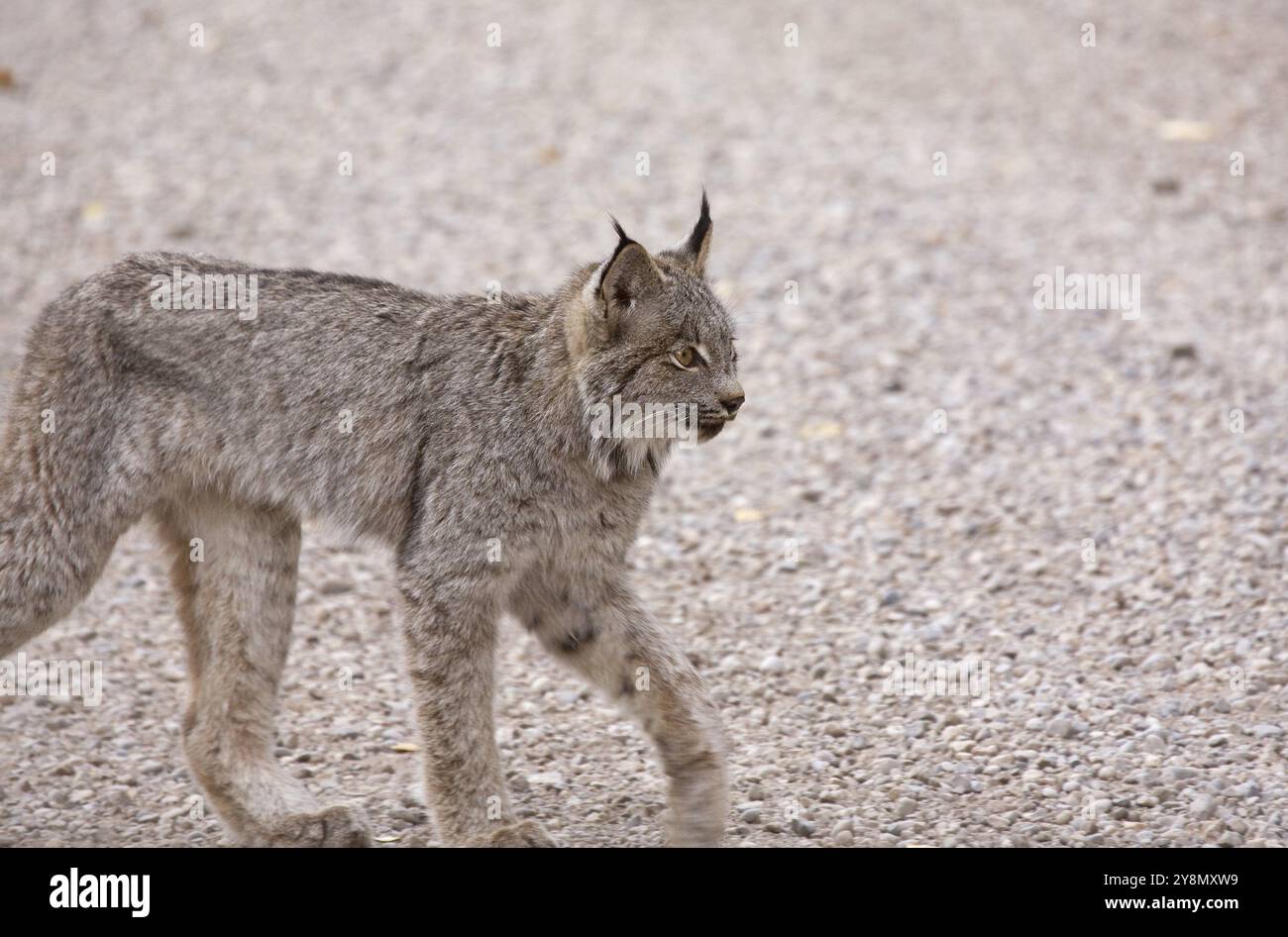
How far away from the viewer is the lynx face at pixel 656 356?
209 inches

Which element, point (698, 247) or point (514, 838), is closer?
point (514, 838)

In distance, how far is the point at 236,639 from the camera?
591 cm

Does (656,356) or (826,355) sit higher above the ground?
(826,355)

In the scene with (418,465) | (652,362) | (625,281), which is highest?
(625,281)

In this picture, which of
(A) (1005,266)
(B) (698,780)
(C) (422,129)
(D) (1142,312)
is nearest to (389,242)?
(C) (422,129)

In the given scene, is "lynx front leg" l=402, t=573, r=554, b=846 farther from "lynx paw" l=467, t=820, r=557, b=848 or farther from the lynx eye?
the lynx eye

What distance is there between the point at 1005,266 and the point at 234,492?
6594 mm

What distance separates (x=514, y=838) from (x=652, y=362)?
1640 mm

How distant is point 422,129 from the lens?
532 inches

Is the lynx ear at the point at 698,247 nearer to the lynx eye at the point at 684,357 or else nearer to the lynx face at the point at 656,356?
the lynx face at the point at 656,356

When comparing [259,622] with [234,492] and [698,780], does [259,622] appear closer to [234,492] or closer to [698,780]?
[234,492]

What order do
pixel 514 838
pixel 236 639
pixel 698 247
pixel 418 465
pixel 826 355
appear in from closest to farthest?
1. pixel 514 838
2. pixel 418 465
3. pixel 698 247
4. pixel 236 639
5. pixel 826 355

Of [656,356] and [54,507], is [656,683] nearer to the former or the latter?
[656,356]

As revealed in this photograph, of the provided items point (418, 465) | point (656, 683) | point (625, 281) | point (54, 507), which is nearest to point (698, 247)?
point (625, 281)
